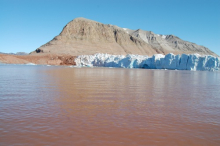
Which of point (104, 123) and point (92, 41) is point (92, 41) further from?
point (104, 123)

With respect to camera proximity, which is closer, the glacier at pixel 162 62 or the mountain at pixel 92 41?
the glacier at pixel 162 62

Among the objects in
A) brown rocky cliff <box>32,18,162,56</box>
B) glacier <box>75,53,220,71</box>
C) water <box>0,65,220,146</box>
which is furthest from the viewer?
brown rocky cliff <box>32,18,162,56</box>

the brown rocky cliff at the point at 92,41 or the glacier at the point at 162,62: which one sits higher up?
the brown rocky cliff at the point at 92,41

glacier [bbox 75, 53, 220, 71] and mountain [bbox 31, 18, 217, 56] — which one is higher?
mountain [bbox 31, 18, 217, 56]

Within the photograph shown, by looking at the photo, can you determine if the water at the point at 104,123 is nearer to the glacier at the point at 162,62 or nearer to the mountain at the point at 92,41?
the glacier at the point at 162,62

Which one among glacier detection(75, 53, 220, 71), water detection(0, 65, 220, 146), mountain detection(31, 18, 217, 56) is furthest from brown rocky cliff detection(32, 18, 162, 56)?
water detection(0, 65, 220, 146)

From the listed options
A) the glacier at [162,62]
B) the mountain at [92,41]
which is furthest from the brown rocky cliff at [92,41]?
the glacier at [162,62]

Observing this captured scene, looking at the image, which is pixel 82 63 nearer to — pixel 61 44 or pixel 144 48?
pixel 61 44

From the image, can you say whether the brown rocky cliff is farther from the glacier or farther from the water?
the water

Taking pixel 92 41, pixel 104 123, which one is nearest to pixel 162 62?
pixel 104 123
